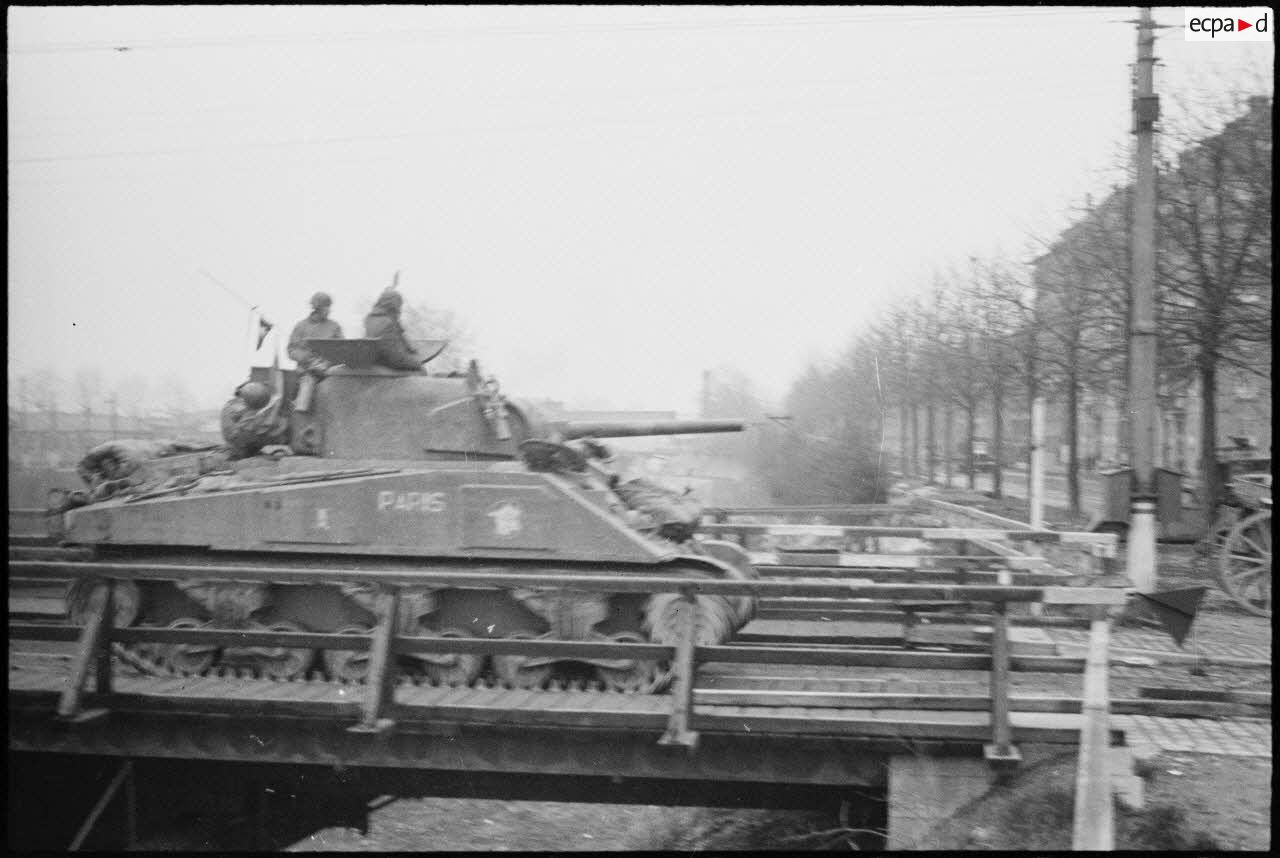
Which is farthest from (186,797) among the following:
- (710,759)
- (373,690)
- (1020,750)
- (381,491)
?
(1020,750)

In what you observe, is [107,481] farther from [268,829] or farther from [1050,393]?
[1050,393]

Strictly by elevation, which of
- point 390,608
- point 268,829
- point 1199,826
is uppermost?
point 390,608

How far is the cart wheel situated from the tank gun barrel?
5.33 meters

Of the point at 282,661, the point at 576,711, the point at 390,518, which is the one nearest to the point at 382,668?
the point at 576,711

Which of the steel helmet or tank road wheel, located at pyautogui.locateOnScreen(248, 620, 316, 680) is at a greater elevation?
the steel helmet

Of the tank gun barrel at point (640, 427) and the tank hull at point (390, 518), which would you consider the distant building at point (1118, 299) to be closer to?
the tank gun barrel at point (640, 427)

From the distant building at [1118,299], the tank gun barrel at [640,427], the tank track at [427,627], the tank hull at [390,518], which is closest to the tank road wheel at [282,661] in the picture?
the tank track at [427,627]

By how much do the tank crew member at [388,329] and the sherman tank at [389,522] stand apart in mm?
106

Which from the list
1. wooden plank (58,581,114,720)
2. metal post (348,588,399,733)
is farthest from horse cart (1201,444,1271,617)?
wooden plank (58,581,114,720)

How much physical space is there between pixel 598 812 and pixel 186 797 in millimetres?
5035

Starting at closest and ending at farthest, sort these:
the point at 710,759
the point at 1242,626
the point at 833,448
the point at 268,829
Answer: the point at 710,759
the point at 268,829
the point at 1242,626
the point at 833,448

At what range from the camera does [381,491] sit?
8195mm

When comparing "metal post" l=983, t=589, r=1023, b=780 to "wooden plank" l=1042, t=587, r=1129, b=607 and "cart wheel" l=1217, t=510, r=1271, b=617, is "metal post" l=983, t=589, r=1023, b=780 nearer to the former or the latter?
"wooden plank" l=1042, t=587, r=1129, b=607

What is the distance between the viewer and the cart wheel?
11500 millimetres
